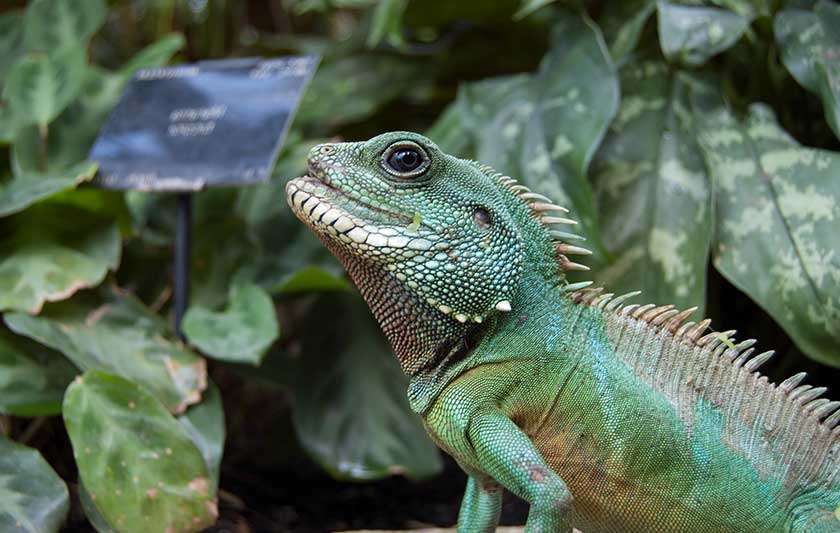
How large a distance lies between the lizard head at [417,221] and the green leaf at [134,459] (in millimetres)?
1220

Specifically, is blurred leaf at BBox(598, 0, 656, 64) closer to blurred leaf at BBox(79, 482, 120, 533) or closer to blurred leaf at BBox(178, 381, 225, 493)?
blurred leaf at BBox(178, 381, 225, 493)

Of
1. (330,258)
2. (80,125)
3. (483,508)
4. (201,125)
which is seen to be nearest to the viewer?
(483,508)

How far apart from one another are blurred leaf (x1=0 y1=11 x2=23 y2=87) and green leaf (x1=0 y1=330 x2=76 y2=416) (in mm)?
1967

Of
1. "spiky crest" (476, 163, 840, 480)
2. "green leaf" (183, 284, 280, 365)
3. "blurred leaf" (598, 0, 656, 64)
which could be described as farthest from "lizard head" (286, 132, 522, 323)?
"blurred leaf" (598, 0, 656, 64)

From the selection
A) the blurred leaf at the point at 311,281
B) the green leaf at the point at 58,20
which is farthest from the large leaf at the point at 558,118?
the green leaf at the point at 58,20

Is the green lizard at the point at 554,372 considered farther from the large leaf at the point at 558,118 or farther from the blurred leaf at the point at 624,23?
the blurred leaf at the point at 624,23

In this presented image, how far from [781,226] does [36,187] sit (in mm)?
2864

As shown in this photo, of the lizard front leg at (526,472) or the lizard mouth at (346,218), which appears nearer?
the lizard front leg at (526,472)

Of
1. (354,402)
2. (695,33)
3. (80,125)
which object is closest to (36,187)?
(80,125)

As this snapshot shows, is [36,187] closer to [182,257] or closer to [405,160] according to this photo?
[182,257]

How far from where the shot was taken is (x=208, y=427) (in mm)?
3078

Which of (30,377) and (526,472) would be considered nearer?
(526,472)

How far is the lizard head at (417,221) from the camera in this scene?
182 centimetres

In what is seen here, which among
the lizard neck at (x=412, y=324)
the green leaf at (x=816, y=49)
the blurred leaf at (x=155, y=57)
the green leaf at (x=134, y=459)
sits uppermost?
the green leaf at (x=816, y=49)
